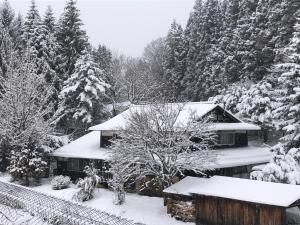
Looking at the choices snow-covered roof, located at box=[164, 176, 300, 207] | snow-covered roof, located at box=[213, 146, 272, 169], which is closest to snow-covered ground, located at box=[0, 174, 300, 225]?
snow-covered roof, located at box=[164, 176, 300, 207]

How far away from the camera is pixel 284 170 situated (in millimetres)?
24359

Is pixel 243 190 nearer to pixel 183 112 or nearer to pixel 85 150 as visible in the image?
pixel 183 112

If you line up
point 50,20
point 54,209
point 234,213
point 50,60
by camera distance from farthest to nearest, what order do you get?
point 50,20, point 50,60, point 234,213, point 54,209

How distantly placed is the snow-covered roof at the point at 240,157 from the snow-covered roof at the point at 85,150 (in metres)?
8.54

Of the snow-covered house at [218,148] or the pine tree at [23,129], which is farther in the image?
the pine tree at [23,129]

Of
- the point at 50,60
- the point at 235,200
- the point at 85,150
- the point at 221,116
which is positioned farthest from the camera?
the point at 50,60

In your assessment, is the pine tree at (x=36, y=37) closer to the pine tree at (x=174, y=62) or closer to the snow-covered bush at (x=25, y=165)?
the snow-covered bush at (x=25, y=165)

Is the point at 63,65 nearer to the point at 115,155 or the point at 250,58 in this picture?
the point at 250,58

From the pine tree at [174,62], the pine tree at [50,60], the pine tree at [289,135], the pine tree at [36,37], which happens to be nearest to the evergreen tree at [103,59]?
the pine tree at [174,62]

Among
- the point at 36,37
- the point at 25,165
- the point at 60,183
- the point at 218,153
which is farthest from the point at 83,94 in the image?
the point at 218,153

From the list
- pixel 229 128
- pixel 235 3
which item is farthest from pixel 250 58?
pixel 229 128

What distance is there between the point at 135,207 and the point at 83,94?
72.4ft

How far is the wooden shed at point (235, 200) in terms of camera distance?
19547 millimetres

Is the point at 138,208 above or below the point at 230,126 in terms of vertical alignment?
below
